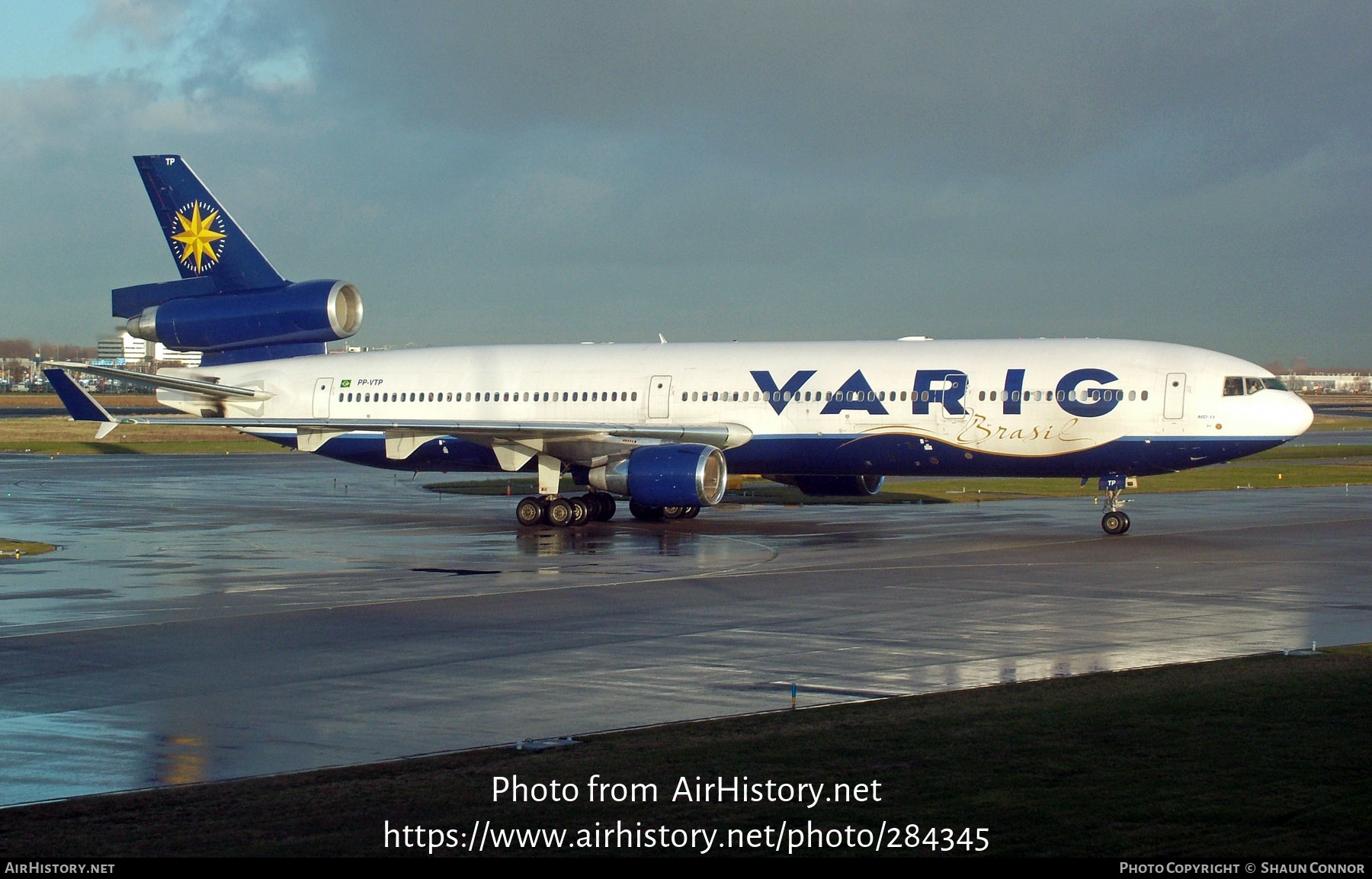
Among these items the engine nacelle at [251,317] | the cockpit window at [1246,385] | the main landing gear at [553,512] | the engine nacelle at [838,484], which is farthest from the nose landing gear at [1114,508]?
the engine nacelle at [251,317]

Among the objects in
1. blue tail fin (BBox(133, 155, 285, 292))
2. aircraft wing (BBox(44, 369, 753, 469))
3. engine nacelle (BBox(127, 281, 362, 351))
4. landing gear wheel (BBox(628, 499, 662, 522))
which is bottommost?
landing gear wheel (BBox(628, 499, 662, 522))

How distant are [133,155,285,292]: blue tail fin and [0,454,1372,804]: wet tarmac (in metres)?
7.22

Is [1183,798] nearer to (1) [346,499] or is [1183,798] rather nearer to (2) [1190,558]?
(2) [1190,558]

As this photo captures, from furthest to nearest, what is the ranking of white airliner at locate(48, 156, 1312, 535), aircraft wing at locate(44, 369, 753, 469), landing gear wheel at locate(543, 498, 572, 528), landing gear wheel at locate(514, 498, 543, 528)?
landing gear wheel at locate(543, 498, 572, 528) < landing gear wheel at locate(514, 498, 543, 528) < aircraft wing at locate(44, 369, 753, 469) < white airliner at locate(48, 156, 1312, 535)

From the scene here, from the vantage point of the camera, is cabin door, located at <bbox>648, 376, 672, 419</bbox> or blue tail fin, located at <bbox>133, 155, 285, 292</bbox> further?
blue tail fin, located at <bbox>133, 155, 285, 292</bbox>

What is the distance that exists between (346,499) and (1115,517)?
24011mm

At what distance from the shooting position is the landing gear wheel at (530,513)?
1303 inches

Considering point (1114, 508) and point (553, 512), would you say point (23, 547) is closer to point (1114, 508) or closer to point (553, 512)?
point (553, 512)

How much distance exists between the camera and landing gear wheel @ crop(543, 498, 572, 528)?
109 ft

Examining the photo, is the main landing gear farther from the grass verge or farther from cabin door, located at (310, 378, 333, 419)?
the grass verge

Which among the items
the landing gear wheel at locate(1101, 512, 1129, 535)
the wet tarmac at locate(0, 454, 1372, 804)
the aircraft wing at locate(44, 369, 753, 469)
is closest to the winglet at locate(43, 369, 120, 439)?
the aircraft wing at locate(44, 369, 753, 469)

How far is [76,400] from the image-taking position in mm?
31375

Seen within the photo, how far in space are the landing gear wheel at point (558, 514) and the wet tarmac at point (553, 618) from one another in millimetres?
1013

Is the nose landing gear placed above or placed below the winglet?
below
